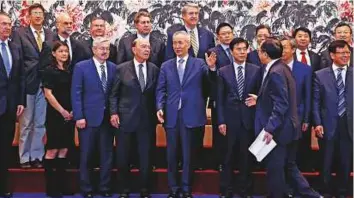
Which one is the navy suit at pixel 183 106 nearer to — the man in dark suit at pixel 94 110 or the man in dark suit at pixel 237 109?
the man in dark suit at pixel 237 109

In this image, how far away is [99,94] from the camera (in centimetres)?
625

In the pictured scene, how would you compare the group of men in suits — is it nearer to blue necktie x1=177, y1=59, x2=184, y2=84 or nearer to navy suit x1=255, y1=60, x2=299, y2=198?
blue necktie x1=177, y1=59, x2=184, y2=84

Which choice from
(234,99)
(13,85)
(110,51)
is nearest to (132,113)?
(110,51)

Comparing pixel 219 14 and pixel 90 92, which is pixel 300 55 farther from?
pixel 90 92

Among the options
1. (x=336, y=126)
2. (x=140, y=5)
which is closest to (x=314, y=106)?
(x=336, y=126)

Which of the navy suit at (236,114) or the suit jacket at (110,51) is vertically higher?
the suit jacket at (110,51)

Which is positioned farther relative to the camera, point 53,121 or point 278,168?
point 53,121

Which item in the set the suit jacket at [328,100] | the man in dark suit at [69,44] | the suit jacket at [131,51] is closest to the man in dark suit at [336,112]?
the suit jacket at [328,100]

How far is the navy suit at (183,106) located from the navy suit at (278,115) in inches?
27.1

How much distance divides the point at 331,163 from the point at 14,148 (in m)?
2.98

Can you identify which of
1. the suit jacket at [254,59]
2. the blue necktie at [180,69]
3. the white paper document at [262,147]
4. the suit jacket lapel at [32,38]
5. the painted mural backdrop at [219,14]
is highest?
the painted mural backdrop at [219,14]

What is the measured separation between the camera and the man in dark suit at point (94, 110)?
6.20m

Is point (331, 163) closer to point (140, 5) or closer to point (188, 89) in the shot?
point (188, 89)

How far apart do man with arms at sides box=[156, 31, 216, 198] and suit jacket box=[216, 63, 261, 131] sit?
13 cm
